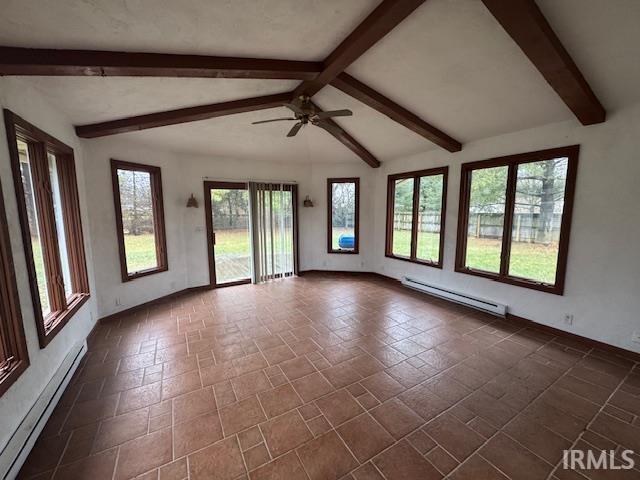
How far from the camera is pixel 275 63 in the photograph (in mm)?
2381

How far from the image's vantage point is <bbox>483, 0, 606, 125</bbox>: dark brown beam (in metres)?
1.66

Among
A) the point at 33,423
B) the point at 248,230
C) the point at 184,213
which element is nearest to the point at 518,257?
the point at 248,230

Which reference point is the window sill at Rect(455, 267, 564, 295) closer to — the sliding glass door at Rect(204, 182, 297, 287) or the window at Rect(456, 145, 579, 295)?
the window at Rect(456, 145, 579, 295)

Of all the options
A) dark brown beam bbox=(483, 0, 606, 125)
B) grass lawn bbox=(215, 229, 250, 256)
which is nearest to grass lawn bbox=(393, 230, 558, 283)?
dark brown beam bbox=(483, 0, 606, 125)

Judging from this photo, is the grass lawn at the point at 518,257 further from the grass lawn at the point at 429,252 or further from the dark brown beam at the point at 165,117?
the dark brown beam at the point at 165,117

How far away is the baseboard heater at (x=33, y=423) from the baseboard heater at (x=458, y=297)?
4.71 m

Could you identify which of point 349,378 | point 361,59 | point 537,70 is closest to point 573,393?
point 349,378

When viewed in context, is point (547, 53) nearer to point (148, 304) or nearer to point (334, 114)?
point (334, 114)

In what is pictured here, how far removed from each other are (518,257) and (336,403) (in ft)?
10.2

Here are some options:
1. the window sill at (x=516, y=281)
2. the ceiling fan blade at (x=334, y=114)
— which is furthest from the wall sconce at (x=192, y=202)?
the window sill at (x=516, y=281)

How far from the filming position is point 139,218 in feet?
13.1

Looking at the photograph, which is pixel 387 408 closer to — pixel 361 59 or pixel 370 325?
pixel 370 325

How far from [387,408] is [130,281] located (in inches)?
154

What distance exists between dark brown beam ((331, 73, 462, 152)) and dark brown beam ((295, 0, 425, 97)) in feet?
1.02
